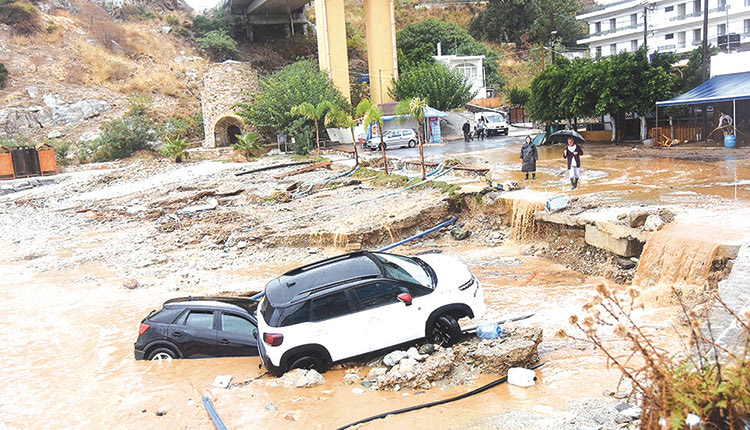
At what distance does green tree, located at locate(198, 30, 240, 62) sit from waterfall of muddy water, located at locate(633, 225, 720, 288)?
5467 centimetres

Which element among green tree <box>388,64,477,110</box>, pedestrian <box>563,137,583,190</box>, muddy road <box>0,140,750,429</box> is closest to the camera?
muddy road <box>0,140,750,429</box>

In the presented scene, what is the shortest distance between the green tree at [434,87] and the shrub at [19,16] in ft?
115

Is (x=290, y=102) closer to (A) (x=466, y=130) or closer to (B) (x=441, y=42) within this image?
(A) (x=466, y=130)

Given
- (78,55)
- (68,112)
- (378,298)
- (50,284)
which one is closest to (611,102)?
(378,298)

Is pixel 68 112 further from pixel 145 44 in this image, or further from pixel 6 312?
pixel 6 312

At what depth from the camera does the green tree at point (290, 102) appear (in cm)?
3809

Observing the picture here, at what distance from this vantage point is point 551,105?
31188 millimetres

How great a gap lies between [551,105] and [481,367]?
26410 mm

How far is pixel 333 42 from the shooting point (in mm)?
44938

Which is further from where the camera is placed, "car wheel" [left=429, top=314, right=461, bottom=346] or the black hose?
"car wheel" [left=429, top=314, right=461, bottom=346]

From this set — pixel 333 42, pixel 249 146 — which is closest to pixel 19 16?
pixel 333 42

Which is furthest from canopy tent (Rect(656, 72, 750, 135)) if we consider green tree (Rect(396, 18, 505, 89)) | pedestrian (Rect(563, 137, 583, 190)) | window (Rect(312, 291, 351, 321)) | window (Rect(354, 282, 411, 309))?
green tree (Rect(396, 18, 505, 89))

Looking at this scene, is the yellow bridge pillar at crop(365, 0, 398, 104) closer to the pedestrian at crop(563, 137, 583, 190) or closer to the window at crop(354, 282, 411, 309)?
the pedestrian at crop(563, 137, 583, 190)

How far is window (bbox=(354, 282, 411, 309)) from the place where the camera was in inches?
318
